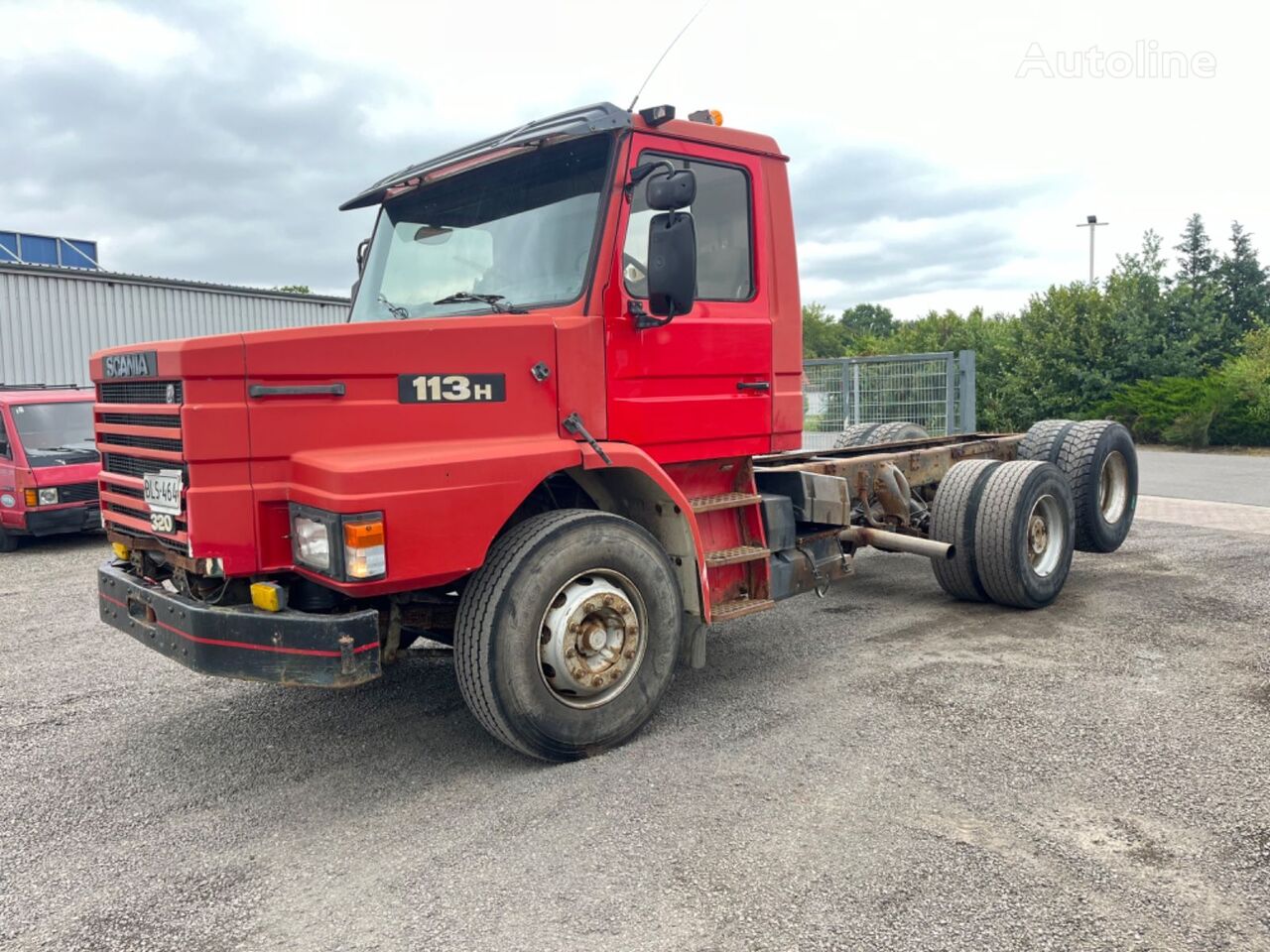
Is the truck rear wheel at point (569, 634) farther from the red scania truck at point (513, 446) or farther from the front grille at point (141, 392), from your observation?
the front grille at point (141, 392)

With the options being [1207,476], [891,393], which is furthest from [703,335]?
[1207,476]

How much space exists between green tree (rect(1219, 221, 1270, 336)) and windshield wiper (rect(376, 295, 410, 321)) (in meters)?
29.6

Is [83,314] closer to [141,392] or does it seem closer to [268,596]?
[141,392]

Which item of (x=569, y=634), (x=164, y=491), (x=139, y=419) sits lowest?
(x=569, y=634)

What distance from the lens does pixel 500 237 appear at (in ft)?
14.7

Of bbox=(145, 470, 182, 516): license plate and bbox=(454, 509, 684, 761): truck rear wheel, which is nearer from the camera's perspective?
bbox=(145, 470, 182, 516): license plate

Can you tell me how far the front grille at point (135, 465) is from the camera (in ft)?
11.7

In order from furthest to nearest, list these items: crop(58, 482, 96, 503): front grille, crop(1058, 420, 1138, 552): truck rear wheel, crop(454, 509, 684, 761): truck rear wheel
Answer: crop(58, 482, 96, 503): front grille, crop(1058, 420, 1138, 552): truck rear wheel, crop(454, 509, 684, 761): truck rear wheel

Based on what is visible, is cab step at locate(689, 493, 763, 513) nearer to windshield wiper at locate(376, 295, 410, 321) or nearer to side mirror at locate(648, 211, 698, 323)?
side mirror at locate(648, 211, 698, 323)

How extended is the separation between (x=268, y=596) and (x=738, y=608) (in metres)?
2.29

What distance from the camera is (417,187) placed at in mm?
4910

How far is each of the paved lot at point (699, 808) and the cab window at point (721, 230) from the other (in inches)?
82.3

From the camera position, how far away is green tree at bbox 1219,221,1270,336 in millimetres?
28172

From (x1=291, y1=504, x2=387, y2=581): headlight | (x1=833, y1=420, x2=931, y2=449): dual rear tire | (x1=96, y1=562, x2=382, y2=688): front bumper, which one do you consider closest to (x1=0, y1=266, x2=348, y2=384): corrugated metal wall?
(x1=833, y1=420, x2=931, y2=449): dual rear tire
